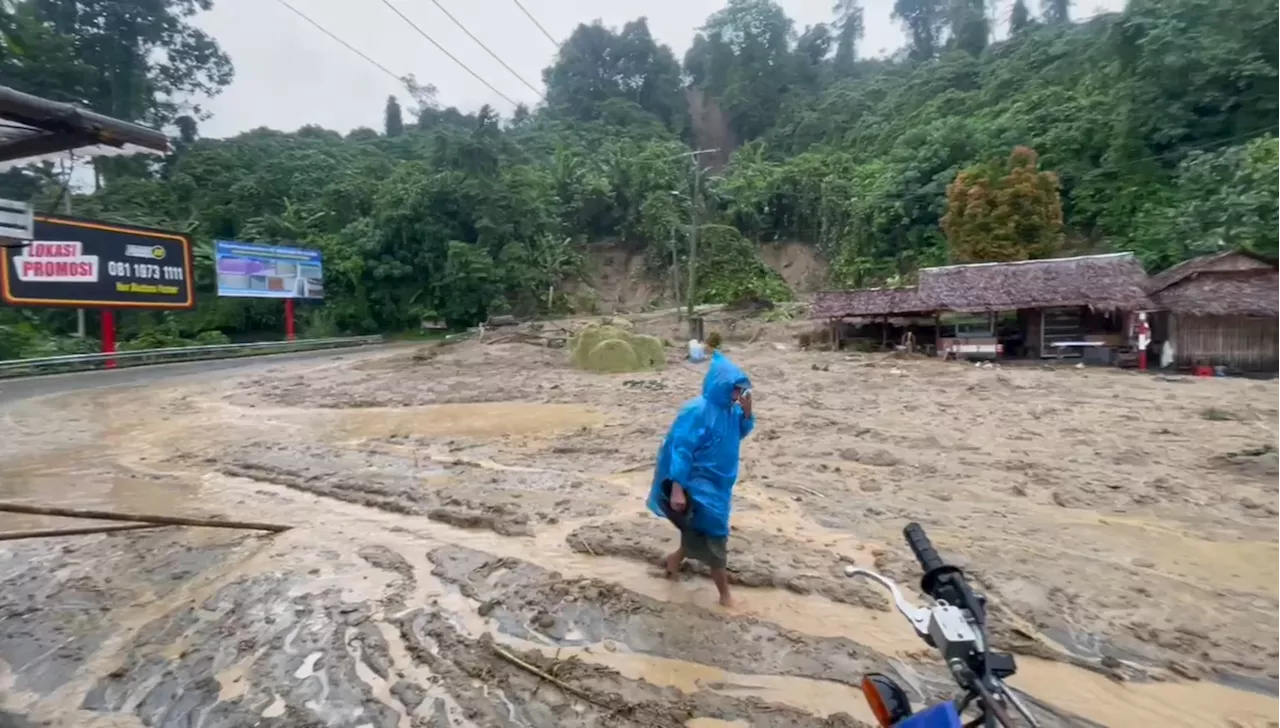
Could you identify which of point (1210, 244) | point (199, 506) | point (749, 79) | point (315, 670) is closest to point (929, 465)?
point (315, 670)

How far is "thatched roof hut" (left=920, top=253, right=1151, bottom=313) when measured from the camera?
2073 centimetres

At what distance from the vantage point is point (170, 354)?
26.0m

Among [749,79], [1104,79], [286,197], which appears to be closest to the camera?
[1104,79]

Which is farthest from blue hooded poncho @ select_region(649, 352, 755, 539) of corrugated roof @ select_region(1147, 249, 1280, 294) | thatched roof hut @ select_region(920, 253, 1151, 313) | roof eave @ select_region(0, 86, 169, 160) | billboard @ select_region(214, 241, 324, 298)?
billboard @ select_region(214, 241, 324, 298)

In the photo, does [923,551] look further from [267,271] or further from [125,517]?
[267,271]

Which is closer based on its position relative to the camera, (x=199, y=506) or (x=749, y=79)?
(x=199, y=506)

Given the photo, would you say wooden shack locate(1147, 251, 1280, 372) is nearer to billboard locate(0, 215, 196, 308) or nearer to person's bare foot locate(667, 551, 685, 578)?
person's bare foot locate(667, 551, 685, 578)

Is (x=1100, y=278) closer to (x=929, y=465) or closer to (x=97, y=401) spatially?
(x=929, y=465)

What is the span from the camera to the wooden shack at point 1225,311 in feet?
62.3

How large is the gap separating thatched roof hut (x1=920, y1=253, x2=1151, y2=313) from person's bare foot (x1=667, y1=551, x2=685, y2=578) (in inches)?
754

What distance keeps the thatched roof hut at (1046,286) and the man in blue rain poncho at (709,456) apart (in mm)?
19505

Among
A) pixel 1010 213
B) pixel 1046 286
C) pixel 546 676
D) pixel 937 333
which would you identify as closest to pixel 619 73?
pixel 1010 213

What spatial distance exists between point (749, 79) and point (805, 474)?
170ft

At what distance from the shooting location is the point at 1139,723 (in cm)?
392
